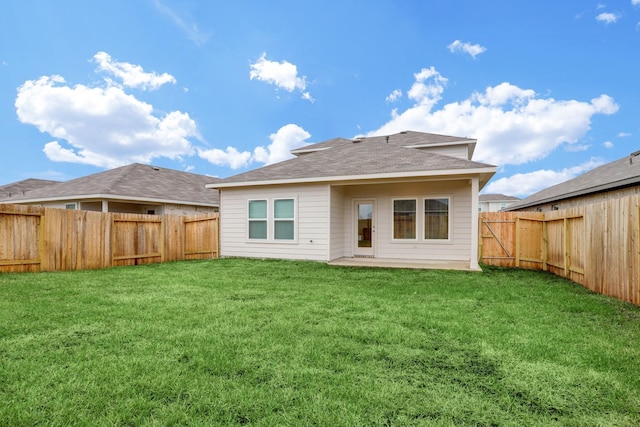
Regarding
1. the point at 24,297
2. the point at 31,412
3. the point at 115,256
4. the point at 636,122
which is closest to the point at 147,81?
the point at 115,256

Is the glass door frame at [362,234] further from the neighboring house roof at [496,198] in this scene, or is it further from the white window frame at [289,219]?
the neighboring house roof at [496,198]

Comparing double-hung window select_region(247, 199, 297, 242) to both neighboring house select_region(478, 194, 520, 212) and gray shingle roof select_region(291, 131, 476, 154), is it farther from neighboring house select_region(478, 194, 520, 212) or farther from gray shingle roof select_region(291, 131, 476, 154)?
neighboring house select_region(478, 194, 520, 212)

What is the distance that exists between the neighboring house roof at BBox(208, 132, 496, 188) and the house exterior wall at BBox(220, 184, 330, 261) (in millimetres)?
389

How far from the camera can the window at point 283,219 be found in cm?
1092

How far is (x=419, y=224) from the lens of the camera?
10.9 metres

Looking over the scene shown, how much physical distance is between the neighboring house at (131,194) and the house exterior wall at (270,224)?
623 centimetres

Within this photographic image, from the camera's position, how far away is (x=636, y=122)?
45.9 ft

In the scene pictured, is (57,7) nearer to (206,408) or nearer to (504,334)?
(206,408)

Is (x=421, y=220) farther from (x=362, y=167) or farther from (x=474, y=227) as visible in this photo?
(x=362, y=167)

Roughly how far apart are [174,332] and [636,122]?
1930cm

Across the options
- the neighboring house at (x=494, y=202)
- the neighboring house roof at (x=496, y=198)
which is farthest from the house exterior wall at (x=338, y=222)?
the neighboring house roof at (x=496, y=198)

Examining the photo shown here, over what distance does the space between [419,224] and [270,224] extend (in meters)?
5.10

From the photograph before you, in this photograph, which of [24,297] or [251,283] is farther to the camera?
[251,283]

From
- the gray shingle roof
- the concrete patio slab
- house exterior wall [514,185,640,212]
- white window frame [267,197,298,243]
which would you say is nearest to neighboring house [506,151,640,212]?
house exterior wall [514,185,640,212]
